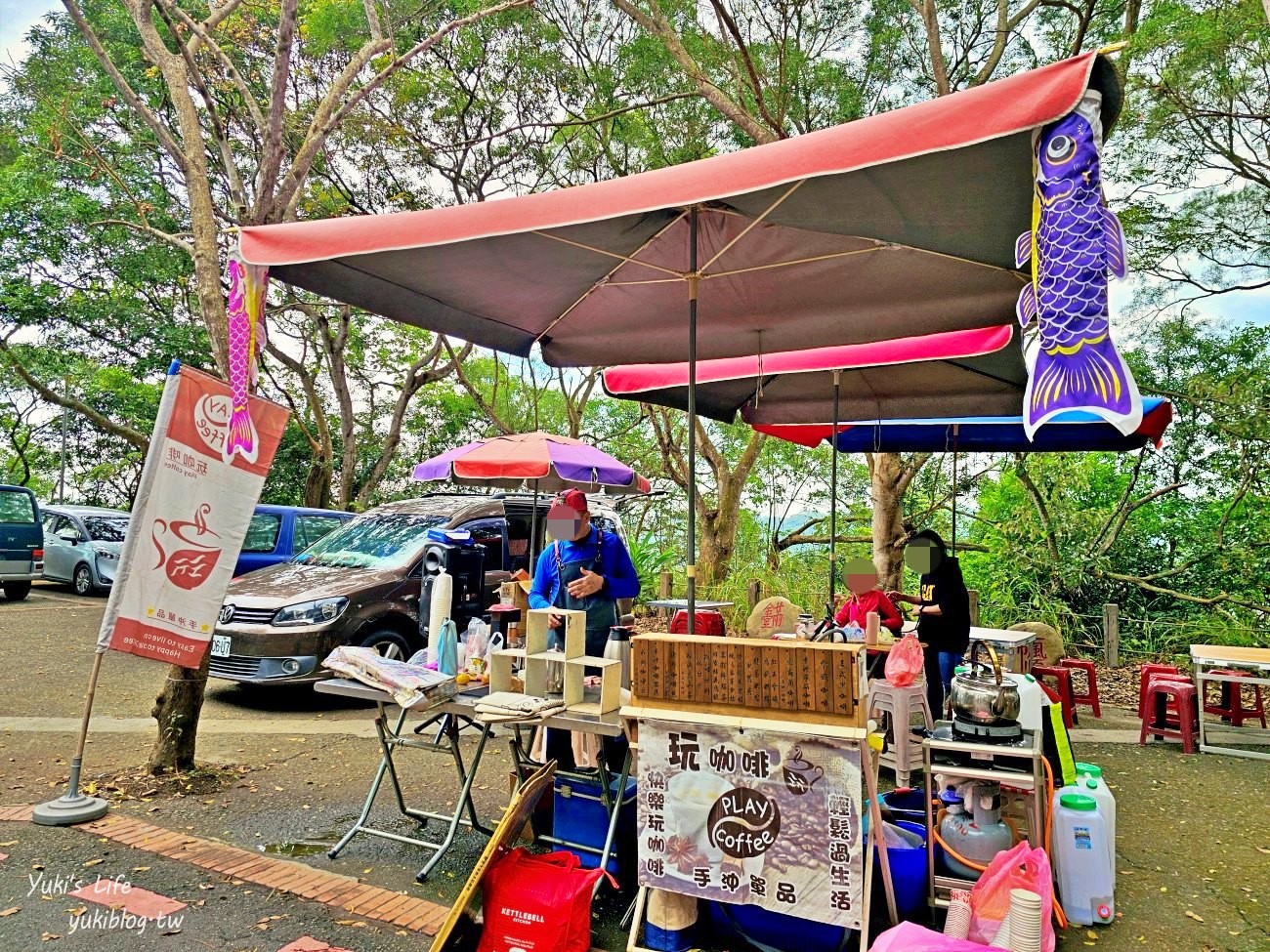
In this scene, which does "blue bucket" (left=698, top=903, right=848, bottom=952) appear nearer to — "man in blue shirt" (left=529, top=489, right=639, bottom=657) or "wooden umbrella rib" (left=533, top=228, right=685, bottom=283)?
"man in blue shirt" (left=529, top=489, right=639, bottom=657)

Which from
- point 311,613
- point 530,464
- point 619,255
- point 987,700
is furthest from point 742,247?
point 311,613

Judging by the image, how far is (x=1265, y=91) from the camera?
29.8ft

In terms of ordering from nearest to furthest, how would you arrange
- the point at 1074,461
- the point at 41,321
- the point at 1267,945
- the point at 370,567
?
the point at 1267,945, the point at 370,567, the point at 1074,461, the point at 41,321

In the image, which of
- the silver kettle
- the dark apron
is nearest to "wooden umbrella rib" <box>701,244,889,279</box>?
the dark apron

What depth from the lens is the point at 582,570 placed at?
4391 millimetres

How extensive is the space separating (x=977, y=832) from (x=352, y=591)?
17.8ft

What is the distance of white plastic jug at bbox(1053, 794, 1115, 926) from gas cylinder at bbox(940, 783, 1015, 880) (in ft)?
0.93

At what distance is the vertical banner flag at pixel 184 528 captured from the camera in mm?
4258

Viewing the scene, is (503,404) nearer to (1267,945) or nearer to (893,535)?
(893,535)

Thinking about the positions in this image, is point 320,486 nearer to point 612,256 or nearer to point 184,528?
point 184,528

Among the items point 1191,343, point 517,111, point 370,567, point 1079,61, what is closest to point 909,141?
point 1079,61

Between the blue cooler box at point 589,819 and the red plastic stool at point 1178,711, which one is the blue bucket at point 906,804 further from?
the red plastic stool at point 1178,711

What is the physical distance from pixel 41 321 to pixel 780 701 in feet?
59.1

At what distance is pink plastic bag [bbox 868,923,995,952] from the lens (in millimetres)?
2424
